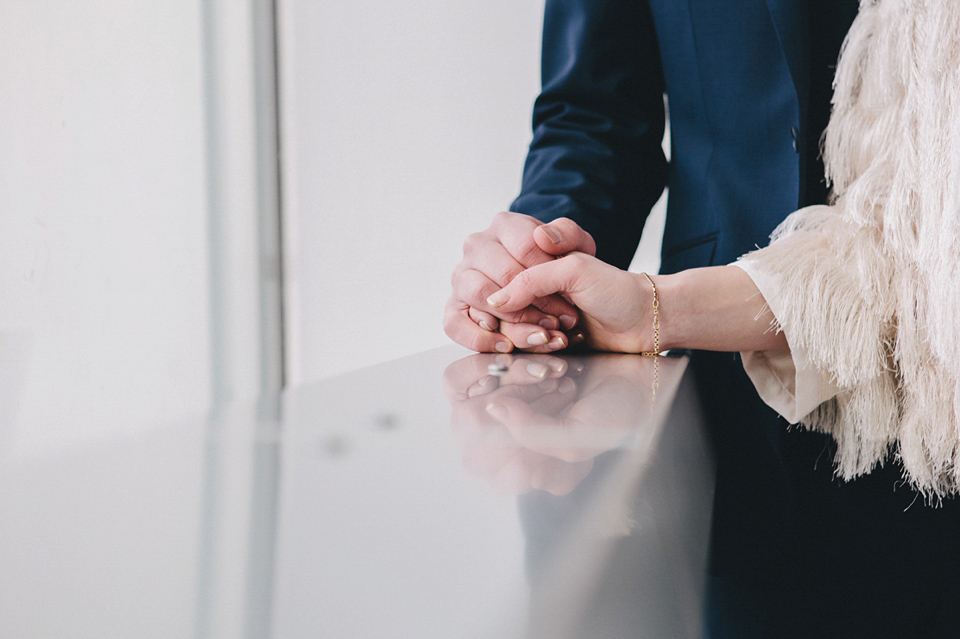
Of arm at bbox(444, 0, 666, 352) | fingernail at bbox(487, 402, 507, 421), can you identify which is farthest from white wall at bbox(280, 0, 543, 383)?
fingernail at bbox(487, 402, 507, 421)

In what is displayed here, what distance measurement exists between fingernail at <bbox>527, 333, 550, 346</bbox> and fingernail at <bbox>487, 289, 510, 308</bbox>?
1.3 inches

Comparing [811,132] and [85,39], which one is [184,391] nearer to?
[85,39]

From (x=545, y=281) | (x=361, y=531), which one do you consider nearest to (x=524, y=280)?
(x=545, y=281)

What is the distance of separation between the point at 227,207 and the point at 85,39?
0.58 meters

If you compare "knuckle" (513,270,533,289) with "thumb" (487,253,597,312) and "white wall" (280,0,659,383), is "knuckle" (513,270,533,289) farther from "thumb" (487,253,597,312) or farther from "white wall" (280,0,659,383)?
"white wall" (280,0,659,383)

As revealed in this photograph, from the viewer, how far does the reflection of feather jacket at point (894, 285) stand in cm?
39

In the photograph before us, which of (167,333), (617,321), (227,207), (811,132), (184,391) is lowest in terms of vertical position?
(184,391)

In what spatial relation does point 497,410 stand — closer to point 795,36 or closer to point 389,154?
point 795,36

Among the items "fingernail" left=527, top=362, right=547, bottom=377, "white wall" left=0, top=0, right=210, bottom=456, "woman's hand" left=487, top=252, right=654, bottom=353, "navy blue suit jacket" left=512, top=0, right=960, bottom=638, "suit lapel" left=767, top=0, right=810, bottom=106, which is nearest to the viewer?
"navy blue suit jacket" left=512, top=0, right=960, bottom=638

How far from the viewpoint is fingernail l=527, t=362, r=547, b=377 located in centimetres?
34

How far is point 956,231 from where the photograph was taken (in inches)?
15.0

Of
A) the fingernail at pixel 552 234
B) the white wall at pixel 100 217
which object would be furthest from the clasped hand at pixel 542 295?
the white wall at pixel 100 217

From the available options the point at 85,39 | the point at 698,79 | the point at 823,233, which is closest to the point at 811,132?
the point at 698,79

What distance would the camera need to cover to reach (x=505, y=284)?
51 cm
